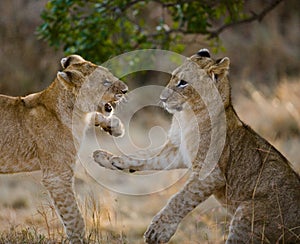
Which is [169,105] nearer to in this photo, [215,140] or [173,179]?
[215,140]

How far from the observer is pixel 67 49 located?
7258mm

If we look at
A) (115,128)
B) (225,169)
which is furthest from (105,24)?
(225,169)

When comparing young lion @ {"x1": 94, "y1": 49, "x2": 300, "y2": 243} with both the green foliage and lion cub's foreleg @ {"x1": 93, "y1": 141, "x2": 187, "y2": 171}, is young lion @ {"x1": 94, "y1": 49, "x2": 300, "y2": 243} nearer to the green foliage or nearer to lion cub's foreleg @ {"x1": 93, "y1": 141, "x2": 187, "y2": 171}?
lion cub's foreleg @ {"x1": 93, "y1": 141, "x2": 187, "y2": 171}

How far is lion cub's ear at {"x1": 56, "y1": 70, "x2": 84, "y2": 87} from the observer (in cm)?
513

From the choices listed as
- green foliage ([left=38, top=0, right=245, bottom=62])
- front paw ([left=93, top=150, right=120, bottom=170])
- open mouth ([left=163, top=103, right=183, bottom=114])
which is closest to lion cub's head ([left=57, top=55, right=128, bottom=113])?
open mouth ([left=163, top=103, right=183, bottom=114])

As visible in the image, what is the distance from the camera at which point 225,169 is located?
17.0ft

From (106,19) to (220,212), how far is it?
7.19 ft

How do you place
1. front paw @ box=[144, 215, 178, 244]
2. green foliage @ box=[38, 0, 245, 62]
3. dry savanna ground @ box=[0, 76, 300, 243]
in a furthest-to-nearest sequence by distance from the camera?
green foliage @ box=[38, 0, 245, 62] < dry savanna ground @ box=[0, 76, 300, 243] < front paw @ box=[144, 215, 178, 244]

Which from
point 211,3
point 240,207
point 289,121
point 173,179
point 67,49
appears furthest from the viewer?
point 289,121

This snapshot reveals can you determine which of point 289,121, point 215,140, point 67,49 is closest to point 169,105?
point 215,140

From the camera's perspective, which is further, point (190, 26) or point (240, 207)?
point (190, 26)

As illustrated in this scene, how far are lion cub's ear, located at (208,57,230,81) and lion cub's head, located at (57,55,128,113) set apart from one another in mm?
619

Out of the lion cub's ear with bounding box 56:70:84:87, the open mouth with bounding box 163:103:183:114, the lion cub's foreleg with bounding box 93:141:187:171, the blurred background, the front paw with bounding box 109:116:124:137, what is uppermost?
the lion cub's ear with bounding box 56:70:84:87

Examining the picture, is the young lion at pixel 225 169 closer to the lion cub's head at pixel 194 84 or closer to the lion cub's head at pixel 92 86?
the lion cub's head at pixel 194 84
